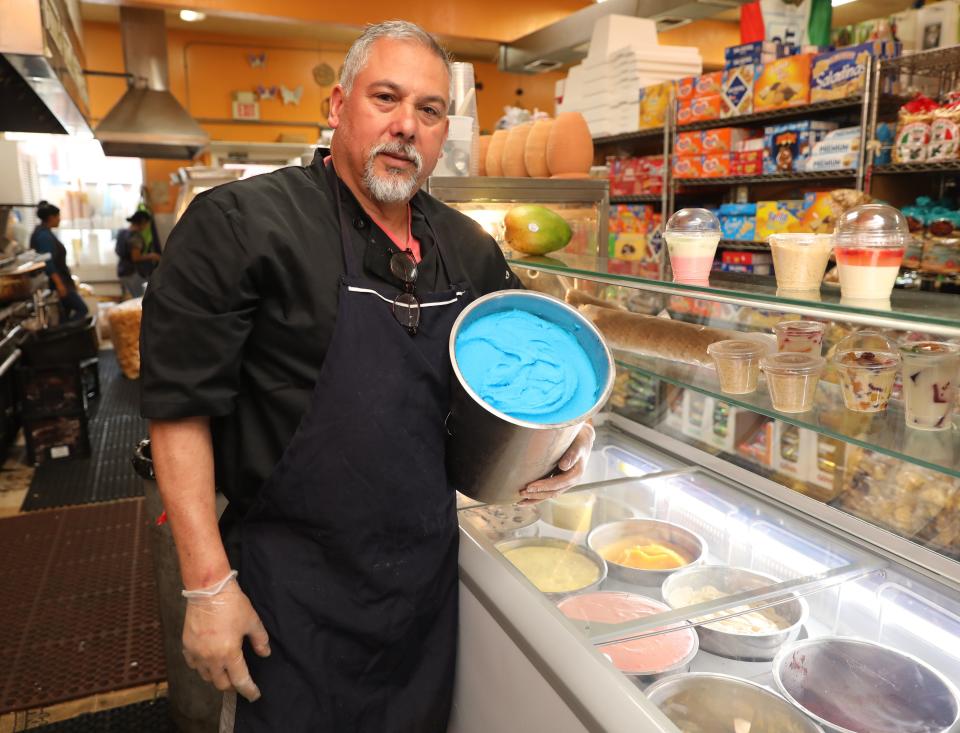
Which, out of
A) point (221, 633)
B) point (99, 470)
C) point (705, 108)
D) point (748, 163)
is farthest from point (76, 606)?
point (705, 108)

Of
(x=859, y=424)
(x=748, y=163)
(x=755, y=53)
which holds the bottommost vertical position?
(x=859, y=424)

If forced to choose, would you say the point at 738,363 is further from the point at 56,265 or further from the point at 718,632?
the point at 56,265

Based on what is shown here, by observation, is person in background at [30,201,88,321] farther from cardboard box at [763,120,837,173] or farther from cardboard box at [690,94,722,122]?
cardboard box at [763,120,837,173]

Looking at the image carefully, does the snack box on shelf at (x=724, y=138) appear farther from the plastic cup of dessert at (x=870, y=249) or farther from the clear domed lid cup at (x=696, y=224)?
the plastic cup of dessert at (x=870, y=249)

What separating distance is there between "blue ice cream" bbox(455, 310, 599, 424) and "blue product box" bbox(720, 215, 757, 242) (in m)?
4.49

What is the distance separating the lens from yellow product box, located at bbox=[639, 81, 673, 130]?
20.0 feet

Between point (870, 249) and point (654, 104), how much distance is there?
5433 millimetres

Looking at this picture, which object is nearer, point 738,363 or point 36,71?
point 738,363

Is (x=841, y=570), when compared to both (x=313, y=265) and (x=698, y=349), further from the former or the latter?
(x=313, y=265)

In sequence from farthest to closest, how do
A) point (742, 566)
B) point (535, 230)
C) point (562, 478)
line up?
point (535, 230)
point (742, 566)
point (562, 478)

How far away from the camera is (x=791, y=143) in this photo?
198 inches

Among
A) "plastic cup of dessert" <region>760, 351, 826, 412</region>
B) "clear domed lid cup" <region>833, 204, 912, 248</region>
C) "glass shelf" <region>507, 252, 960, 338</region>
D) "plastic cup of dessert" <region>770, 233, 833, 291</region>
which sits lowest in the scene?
"plastic cup of dessert" <region>760, 351, 826, 412</region>

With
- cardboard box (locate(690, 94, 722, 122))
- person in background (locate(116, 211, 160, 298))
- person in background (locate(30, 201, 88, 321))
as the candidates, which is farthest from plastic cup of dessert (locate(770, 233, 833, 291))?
person in background (locate(116, 211, 160, 298))

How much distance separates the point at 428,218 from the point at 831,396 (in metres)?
0.93
